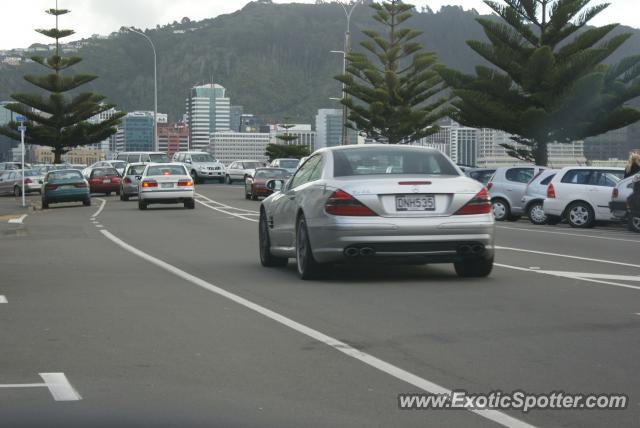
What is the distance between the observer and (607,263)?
15.9 metres

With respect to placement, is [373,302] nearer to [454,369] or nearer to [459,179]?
[459,179]

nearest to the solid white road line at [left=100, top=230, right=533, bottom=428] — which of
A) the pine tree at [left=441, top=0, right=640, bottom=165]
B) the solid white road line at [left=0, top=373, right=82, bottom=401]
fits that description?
the solid white road line at [left=0, top=373, right=82, bottom=401]

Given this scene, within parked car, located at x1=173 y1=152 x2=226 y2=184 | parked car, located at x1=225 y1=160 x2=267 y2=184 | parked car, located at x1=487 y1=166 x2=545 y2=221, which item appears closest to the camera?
parked car, located at x1=487 y1=166 x2=545 y2=221

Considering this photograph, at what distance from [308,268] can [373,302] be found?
2120mm

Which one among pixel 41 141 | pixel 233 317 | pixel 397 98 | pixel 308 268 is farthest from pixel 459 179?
pixel 41 141

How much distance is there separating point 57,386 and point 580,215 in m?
22.9

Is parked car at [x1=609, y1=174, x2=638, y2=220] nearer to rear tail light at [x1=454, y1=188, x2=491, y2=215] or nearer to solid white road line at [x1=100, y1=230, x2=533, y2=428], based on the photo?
rear tail light at [x1=454, y1=188, x2=491, y2=215]

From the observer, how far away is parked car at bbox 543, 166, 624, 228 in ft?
93.3

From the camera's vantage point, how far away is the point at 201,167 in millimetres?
69062

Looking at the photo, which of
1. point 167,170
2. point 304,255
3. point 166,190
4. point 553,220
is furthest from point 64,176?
point 304,255

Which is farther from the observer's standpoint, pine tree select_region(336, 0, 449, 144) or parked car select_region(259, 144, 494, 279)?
pine tree select_region(336, 0, 449, 144)

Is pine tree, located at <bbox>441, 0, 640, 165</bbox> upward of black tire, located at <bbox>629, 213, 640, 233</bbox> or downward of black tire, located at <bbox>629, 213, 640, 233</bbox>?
upward

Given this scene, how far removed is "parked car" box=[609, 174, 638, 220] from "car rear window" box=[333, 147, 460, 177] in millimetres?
13968

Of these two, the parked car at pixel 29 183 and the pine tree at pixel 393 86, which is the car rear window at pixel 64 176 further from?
the pine tree at pixel 393 86
